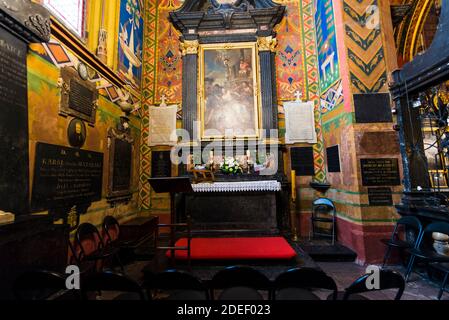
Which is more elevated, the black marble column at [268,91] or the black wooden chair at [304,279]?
the black marble column at [268,91]

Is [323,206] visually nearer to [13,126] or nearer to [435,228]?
[435,228]

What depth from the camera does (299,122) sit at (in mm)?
5578

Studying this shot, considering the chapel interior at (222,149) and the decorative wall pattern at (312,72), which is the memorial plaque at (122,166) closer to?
the chapel interior at (222,149)

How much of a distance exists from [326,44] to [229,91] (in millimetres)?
2534

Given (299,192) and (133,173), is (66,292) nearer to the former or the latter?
(133,173)

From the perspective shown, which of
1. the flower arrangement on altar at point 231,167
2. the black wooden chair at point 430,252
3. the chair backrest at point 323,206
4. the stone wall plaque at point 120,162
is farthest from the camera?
the flower arrangement on altar at point 231,167

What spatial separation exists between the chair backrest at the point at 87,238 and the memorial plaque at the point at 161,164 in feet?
7.26

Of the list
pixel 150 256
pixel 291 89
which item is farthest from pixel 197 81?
pixel 150 256

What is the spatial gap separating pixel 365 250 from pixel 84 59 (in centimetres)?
576

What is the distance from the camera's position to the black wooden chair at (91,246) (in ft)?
9.46

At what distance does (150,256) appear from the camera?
3.86 m

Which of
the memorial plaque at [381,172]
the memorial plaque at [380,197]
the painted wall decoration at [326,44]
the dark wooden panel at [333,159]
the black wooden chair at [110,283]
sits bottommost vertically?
the black wooden chair at [110,283]

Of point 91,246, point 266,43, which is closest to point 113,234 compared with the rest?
point 91,246

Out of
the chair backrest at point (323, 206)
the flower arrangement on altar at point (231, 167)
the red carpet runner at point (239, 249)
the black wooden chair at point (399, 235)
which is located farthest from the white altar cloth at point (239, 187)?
the black wooden chair at point (399, 235)
